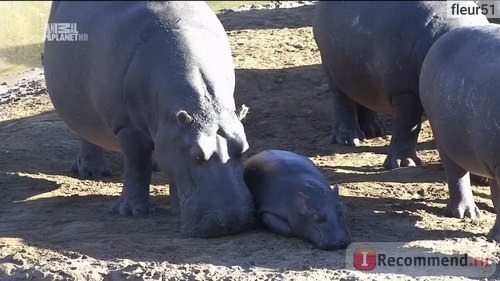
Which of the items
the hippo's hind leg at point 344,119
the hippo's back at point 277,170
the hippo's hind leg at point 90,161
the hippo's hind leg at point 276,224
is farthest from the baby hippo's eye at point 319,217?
the hippo's hind leg at point 344,119

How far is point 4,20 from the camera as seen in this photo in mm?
18609

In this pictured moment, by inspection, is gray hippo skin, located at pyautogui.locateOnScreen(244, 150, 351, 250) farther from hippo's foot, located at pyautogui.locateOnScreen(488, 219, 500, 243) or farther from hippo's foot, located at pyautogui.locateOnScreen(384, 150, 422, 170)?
hippo's foot, located at pyautogui.locateOnScreen(384, 150, 422, 170)

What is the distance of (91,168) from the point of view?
8.99m

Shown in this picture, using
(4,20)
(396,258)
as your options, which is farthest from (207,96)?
(4,20)

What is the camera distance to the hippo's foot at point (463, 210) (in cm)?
741

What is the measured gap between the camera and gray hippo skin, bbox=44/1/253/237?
6812 mm

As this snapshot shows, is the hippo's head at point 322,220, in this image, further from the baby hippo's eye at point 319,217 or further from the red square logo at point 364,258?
the red square logo at point 364,258

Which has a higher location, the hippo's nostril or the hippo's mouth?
the hippo's nostril

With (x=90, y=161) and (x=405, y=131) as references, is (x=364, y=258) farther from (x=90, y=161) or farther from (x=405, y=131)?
(x=90, y=161)

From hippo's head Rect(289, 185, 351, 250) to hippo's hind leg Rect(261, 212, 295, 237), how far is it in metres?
0.05

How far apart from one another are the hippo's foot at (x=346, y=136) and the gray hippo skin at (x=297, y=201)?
100.0 inches

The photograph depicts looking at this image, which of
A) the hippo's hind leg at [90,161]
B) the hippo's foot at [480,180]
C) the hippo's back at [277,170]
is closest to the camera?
the hippo's back at [277,170]

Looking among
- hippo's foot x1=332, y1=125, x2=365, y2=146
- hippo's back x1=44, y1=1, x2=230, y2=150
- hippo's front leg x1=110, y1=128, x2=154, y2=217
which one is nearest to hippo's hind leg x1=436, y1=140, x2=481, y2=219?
hippo's back x1=44, y1=1, x2=230, y2=150

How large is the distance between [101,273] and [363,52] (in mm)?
3579
